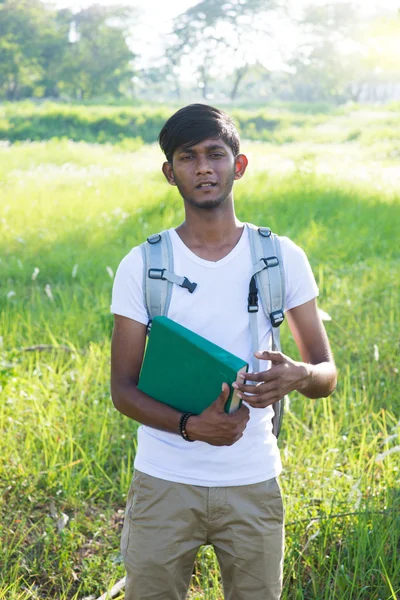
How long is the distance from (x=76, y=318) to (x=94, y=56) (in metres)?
44.6

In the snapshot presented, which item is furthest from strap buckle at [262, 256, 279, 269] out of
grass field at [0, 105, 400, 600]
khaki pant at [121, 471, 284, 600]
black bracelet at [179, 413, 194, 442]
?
grass field at [0, 105, 400, 600]

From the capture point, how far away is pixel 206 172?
201 centimetres

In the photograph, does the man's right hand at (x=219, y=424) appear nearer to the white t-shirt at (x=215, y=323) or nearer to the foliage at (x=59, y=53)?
the white t-shirt at (x=215, y=323)

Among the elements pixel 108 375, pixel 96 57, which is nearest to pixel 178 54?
pixel 96 57

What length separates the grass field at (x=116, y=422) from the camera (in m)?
2.71

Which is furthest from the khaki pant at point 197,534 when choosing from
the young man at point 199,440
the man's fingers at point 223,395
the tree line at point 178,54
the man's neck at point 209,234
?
the tree line at point 178,54

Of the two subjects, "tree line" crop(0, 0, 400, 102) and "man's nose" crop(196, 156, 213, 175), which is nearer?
"man's nose" crop(196, 156, 213, 175)

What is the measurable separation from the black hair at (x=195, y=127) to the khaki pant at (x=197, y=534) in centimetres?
92

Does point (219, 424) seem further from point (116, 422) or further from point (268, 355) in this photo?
point (116, 422)

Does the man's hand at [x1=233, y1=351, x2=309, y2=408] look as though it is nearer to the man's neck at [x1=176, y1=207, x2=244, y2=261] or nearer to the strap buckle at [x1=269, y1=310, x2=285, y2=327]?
the strap buckle at [x1=269, y1=310, x2=285, y2=327]

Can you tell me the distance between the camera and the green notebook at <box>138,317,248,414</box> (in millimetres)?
1797

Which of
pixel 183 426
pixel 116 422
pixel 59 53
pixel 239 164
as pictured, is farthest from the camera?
pixel 59 53

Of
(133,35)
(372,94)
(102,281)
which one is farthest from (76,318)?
(372,94)

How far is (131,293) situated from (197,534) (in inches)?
26.6
